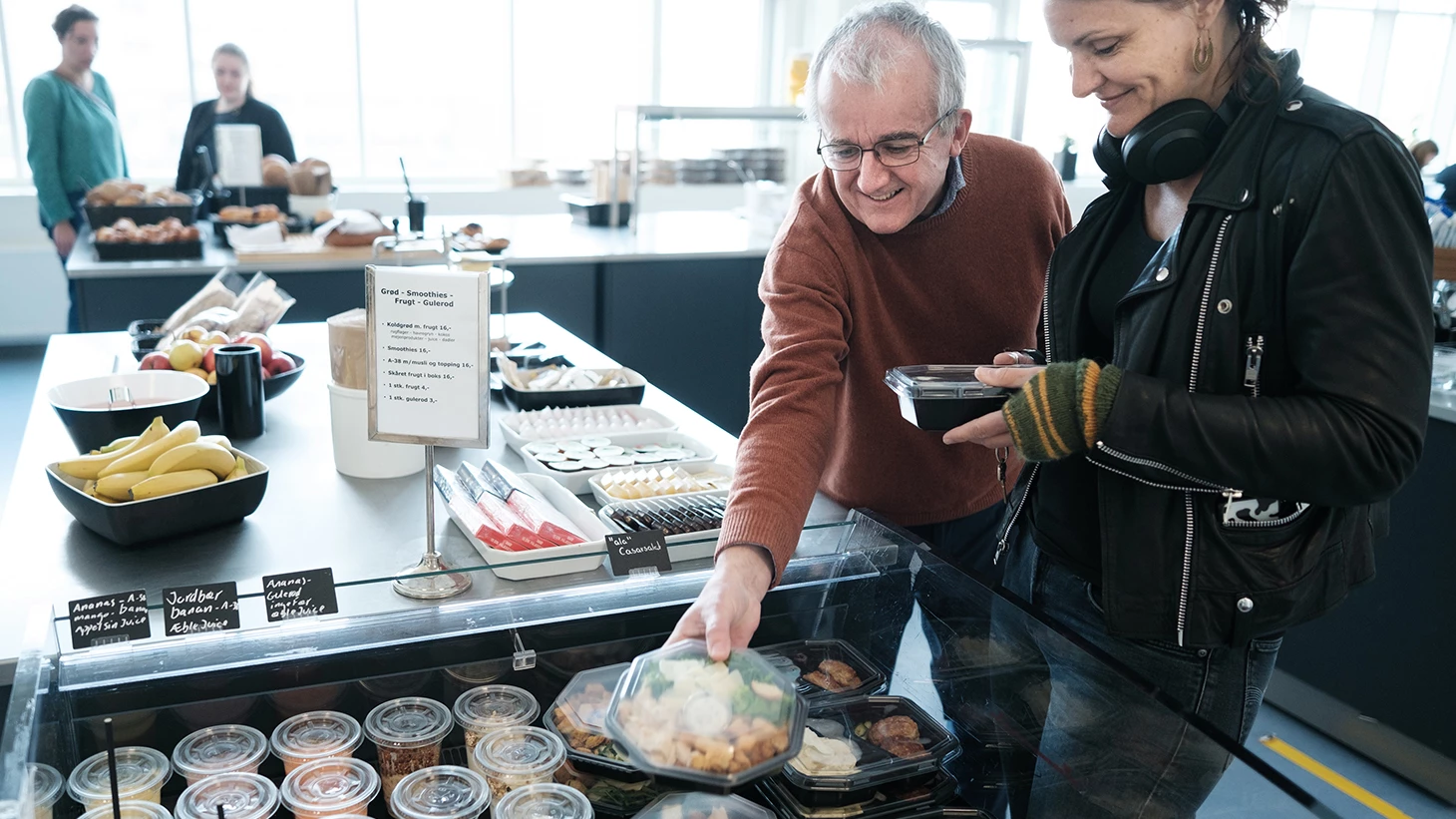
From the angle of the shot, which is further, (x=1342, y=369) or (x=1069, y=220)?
(x=1069, y=220)

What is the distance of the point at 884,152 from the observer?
1544 mm

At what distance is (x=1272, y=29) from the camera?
4.28 ft

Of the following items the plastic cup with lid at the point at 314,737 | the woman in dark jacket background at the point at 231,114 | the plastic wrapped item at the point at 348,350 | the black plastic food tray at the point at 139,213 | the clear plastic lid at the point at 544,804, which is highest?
the woman in dark jacket background at the point at 231,114

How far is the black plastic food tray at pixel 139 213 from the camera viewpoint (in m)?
4.39

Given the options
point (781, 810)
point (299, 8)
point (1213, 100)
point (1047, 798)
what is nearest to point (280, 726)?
point (781, 810)

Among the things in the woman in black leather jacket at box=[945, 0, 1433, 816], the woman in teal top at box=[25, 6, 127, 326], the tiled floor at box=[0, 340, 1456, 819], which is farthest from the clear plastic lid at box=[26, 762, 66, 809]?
the woman in teal top at box=[25, 6, 127, 326]

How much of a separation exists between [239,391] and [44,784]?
1.14 m

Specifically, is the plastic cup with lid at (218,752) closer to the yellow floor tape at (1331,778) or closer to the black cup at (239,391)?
the black cup at (239,391)

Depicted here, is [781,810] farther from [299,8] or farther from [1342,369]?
[299,8]

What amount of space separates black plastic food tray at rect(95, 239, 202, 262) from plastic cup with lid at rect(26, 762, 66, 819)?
3.52 metres

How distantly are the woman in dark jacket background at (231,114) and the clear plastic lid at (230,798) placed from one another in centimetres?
529

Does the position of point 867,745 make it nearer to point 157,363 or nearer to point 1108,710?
point 1108,710

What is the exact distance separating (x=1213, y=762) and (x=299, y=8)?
822 cm

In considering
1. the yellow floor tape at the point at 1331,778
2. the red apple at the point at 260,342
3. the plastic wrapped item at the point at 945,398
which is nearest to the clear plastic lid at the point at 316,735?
the plastic wrapped item at the point at 945,398
